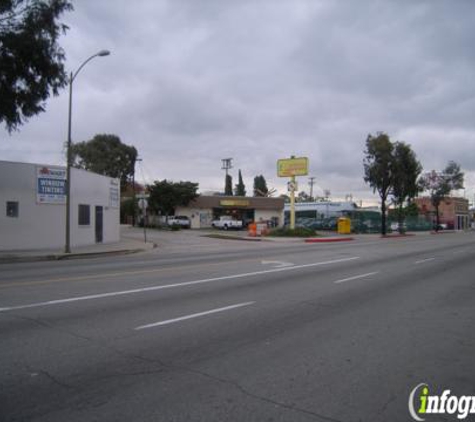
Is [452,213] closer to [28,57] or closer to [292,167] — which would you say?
[292,167]

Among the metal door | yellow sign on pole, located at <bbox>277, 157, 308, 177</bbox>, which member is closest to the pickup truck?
yellow sign on pole, located at <bbox>277, 157, 308, 177</bbox>

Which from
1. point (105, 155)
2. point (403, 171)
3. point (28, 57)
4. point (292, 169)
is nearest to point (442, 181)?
point (403, 171)

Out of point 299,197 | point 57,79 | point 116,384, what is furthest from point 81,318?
point 299,197

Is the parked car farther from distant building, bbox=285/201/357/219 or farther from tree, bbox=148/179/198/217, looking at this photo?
distant building, bbox=285/201/357/219

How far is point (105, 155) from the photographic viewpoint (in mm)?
66500

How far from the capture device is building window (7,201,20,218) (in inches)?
920

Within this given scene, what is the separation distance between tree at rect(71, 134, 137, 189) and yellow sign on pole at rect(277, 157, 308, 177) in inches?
1165

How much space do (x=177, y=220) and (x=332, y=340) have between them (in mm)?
52152

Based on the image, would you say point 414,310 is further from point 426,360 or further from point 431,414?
point 431,414

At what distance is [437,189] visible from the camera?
6400cm

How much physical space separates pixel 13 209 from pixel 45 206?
177cm
